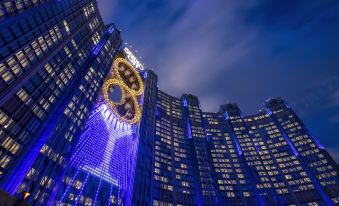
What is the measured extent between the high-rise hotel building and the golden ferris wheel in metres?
0.44

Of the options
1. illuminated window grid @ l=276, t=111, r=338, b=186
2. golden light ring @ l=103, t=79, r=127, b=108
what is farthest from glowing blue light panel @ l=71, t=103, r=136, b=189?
illuminated window grid @ l=276, t=111, r=338, b=186

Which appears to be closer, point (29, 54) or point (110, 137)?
point (29, 54)

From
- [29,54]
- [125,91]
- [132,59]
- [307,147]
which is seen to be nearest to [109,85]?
[125,91]

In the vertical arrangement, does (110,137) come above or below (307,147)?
below

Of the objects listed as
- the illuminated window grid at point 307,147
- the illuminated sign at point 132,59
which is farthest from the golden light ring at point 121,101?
the illuminated window grid at point 307,147

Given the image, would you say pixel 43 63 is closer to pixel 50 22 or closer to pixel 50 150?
pixel 50 22

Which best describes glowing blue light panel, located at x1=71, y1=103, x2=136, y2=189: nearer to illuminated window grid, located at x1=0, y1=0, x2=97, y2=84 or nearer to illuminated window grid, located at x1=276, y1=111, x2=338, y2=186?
illuminated window grid, located at x1=0, y1=0, x2=97, y2=84

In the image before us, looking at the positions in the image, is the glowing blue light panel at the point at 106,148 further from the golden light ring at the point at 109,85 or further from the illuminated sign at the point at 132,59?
the illuminated sign at the point at 132,59

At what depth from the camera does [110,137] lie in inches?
2869

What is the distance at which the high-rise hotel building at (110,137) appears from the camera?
1910 inches

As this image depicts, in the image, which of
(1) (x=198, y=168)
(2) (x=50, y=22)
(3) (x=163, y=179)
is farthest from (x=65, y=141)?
(1) (x=198, y=168)

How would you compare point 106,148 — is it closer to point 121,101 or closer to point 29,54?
point 121,101

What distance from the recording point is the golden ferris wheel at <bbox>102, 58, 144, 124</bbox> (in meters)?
81.0

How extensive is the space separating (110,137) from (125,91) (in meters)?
23.8
